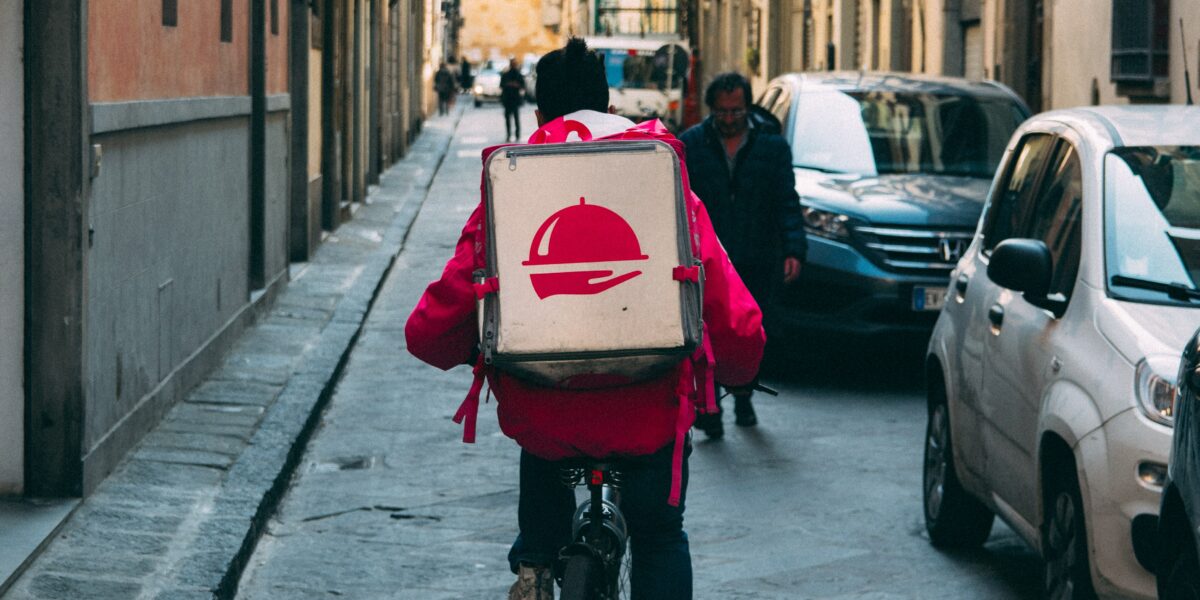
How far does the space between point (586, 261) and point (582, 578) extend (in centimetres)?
68

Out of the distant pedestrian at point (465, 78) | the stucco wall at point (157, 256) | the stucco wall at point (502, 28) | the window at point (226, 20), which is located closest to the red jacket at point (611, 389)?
the stucco wall at point (157, 256)

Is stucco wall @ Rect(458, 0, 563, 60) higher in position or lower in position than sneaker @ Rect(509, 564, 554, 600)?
higher

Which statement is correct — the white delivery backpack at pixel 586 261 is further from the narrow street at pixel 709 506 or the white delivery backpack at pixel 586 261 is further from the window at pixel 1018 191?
the window at pixel 1018 191

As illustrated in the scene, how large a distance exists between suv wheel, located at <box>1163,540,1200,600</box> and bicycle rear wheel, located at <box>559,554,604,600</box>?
119 cm

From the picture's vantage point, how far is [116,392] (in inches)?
288

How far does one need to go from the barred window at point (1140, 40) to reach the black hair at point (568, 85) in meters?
11.5

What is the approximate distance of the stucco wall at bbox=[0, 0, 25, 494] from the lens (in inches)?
252

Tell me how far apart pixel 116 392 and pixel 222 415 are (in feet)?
4.16

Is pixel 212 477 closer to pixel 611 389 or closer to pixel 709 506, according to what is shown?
pixel 709 506

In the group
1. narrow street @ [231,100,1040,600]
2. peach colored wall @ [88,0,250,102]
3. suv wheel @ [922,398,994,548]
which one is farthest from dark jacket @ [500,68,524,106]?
suv wheel @ [922,398,994,548]

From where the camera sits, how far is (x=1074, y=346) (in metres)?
5.20

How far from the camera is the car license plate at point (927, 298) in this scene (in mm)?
10383

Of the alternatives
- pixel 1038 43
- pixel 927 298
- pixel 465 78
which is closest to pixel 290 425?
pixel 927 298

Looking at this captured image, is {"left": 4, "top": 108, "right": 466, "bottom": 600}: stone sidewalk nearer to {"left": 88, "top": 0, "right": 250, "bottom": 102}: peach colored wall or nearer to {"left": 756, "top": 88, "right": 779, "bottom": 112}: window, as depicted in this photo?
{"left": 88, "top": 0, "right": 250, "bottom": 102}: peach colored wall
